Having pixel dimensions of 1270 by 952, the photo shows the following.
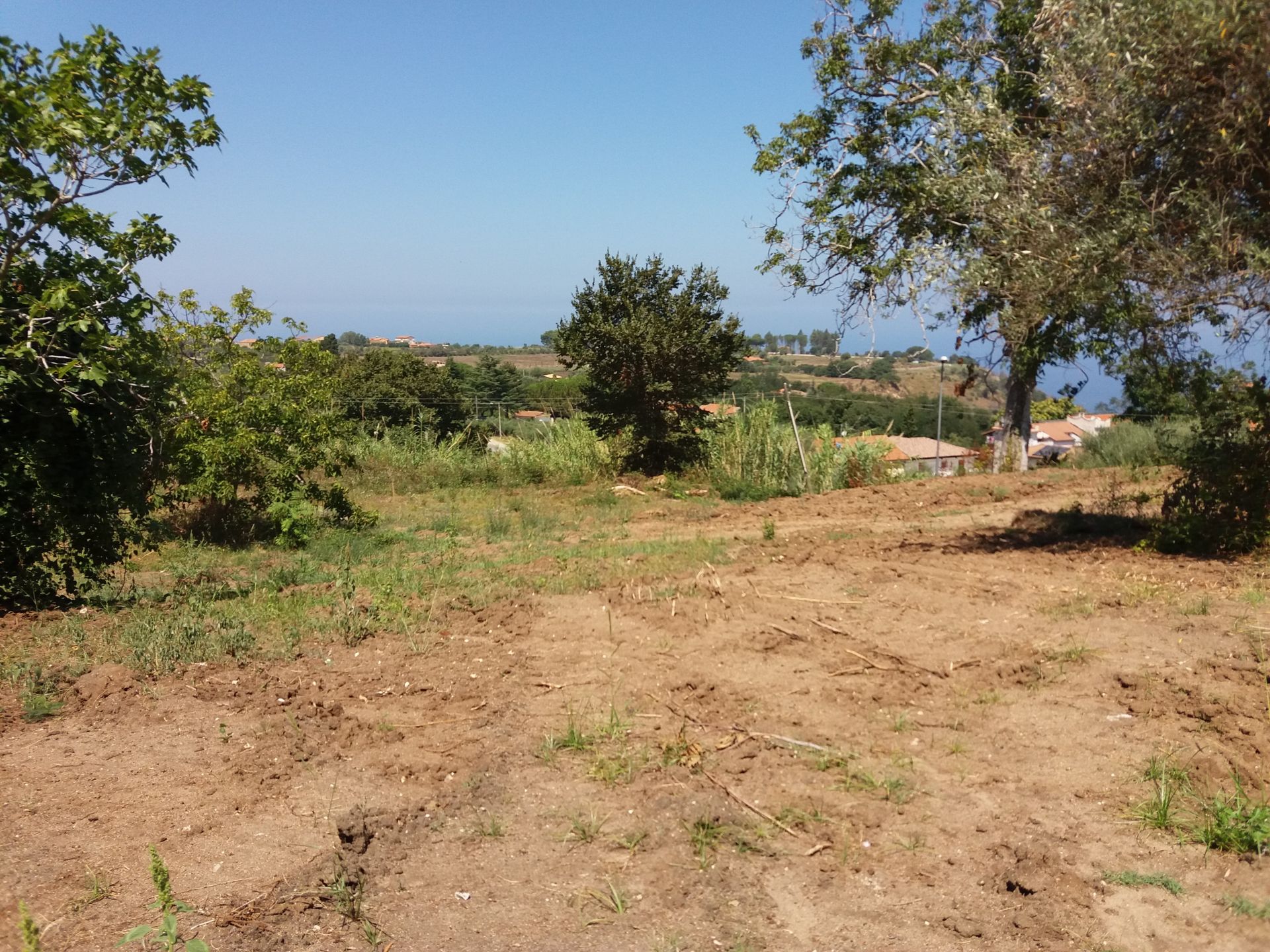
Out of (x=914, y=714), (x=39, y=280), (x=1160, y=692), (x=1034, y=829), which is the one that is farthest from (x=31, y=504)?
(x=1160, y=692)

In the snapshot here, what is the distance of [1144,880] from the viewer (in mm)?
3531

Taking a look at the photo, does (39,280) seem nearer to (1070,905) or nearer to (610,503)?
(1070,905)

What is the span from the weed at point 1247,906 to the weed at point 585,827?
2.30m

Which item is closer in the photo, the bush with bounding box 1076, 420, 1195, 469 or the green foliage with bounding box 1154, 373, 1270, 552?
the green foliage with bounding box 1154, 373, 1270, 552

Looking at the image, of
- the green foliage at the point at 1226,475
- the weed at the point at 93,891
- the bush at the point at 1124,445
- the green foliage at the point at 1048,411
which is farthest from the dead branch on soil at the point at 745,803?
the green foliage at the point at 1048,411

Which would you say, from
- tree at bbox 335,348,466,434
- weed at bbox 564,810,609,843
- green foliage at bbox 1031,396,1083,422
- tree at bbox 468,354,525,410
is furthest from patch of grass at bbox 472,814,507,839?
green foliage at bbox 1031,396,1083,422

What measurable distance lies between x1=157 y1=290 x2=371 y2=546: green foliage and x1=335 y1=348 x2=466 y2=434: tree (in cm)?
822

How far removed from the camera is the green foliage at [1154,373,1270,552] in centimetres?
770

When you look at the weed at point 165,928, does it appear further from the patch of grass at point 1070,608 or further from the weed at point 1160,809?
the patch of grass at point 1070,608

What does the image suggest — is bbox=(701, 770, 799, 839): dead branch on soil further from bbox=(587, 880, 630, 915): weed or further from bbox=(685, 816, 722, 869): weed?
bbox=(587, 880, 630, 915): weed

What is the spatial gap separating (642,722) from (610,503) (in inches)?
356

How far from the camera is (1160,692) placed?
16.4 feet

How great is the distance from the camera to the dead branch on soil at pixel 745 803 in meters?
3.98

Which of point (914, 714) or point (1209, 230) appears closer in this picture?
point (914, 714)
